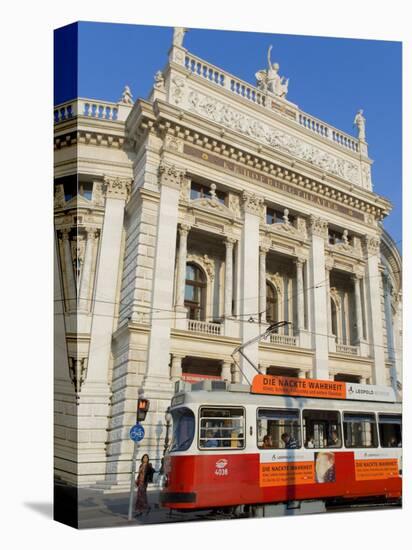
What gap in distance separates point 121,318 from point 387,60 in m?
11.0

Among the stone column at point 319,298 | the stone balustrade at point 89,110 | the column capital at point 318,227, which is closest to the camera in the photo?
the stone balustrade at point 89,110

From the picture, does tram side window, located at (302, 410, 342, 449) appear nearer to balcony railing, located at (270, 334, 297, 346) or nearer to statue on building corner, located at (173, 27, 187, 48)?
balcony railing, located at (270, 334, 297, 346)

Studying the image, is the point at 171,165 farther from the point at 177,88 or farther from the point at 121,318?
the point at 121,318

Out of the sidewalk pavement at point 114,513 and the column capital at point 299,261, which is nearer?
the sidewalk pavement at point 114,513

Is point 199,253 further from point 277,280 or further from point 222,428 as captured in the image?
point 222,428

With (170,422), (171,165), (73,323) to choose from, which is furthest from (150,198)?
(170,422)

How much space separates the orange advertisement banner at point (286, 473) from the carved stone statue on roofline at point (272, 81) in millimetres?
11118

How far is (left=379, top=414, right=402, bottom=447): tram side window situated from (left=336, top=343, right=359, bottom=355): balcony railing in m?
4.44

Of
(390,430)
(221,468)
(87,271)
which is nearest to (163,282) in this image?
(87,271)

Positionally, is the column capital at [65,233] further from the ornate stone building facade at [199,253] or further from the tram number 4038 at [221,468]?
the tram number 4038 at [221,468]

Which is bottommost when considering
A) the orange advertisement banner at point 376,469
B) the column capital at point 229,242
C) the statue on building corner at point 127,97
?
the orange advertisement banner at point 376,469

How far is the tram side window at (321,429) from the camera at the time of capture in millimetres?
14336

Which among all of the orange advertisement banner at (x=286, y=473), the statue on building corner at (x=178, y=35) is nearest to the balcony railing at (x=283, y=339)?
the orange advertisement banner at (x=286, y=473)

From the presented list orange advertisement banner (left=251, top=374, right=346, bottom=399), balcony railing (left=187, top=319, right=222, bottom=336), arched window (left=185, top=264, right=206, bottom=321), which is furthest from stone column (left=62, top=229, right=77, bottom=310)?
arched window (left=185, top=264, right=206, bottom=321)
